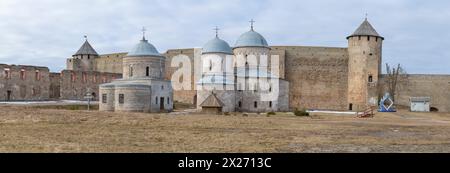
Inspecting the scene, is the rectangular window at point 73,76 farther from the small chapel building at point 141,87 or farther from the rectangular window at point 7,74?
the small chapel building at point 141,87

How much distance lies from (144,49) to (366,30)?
1642 centimetres

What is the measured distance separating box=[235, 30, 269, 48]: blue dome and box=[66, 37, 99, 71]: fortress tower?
18.6 meters

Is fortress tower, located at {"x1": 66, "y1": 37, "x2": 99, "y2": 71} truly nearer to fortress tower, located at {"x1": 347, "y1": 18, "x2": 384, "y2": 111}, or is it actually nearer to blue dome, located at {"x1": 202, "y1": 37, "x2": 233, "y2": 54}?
blue dome, located at {"x1": 202, "y1": 37, "x2": 233, "y2": 54}

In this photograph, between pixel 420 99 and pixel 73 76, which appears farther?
pixel 73 76

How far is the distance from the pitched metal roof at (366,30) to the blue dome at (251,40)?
734 centimetres

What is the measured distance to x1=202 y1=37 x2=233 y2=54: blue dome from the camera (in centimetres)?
3006

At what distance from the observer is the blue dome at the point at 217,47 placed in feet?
98.6

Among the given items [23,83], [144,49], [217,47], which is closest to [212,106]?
[144,49]

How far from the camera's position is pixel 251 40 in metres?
31.2

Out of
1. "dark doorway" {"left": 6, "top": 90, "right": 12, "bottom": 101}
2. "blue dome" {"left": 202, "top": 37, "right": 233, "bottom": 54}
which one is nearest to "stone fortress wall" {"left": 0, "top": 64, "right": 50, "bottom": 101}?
"dark doorway" {"left": 6, "top": 90, "right": 12, "bottom": 101}

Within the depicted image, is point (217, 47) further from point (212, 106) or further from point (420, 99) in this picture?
point (420, 99)

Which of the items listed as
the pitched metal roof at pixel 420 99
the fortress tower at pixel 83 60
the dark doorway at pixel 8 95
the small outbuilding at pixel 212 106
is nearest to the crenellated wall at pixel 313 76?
the pitched metal roof at pixel 420 99
